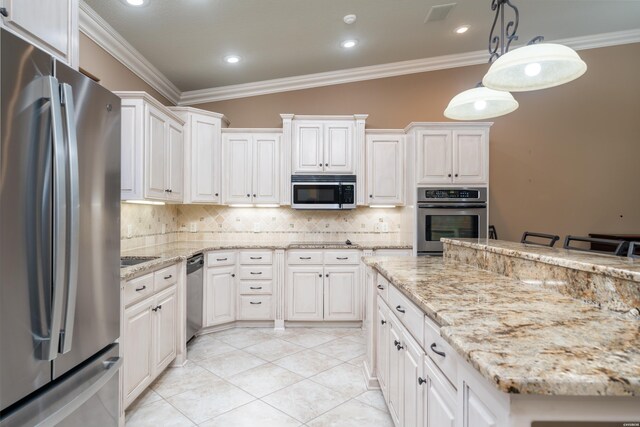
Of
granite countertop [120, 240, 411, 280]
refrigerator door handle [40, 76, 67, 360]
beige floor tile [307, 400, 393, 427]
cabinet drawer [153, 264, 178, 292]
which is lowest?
beige floor tile [307, 400, 393, 427]

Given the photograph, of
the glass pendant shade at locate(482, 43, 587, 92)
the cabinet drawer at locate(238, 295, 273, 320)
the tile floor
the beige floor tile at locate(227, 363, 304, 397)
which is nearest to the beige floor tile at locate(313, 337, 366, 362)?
the tile floor

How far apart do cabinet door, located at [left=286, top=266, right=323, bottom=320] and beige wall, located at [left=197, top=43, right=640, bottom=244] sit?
6.64ft

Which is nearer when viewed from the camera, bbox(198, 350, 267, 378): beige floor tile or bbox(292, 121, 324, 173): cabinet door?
bbox(198, 350, 267, 378): beige floor tile

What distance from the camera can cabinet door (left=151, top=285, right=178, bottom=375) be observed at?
2285mm

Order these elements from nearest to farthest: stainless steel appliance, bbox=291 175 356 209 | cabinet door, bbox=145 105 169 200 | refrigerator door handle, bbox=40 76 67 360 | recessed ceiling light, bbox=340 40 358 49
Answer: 1. refrigerator door handle, bbox=40 76 67 360
2. cabinet door, bbox=145 105 169 200
3. recessed ceiling light, bbox=340 40 358 49
4. stainless steel appliance, bbox=291 175 356 209

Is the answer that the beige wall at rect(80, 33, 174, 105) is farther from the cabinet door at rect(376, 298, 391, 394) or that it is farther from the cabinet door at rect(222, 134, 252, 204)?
the cabinet door at rect(376, 298, 391, 394)

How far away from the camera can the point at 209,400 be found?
216 cm

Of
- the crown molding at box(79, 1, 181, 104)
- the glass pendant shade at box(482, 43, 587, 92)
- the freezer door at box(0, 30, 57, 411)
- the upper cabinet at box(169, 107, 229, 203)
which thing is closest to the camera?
the freezer door at box(0, 30, 57, 411)

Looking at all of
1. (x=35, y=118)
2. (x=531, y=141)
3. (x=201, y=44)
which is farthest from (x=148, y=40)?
(x=531, y=141)

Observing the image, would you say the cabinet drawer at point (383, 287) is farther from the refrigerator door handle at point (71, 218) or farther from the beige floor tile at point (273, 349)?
the refrigerator door handle at point (71, 218)

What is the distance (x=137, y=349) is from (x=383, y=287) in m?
1.65

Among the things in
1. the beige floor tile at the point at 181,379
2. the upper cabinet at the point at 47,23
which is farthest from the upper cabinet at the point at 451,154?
the upper cabinet at the point at 47,23

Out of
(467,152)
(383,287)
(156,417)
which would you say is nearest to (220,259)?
(156,417)

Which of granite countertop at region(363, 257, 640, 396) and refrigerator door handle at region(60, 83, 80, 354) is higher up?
refrigerator door handle at region(60, 83, 80, 354)
